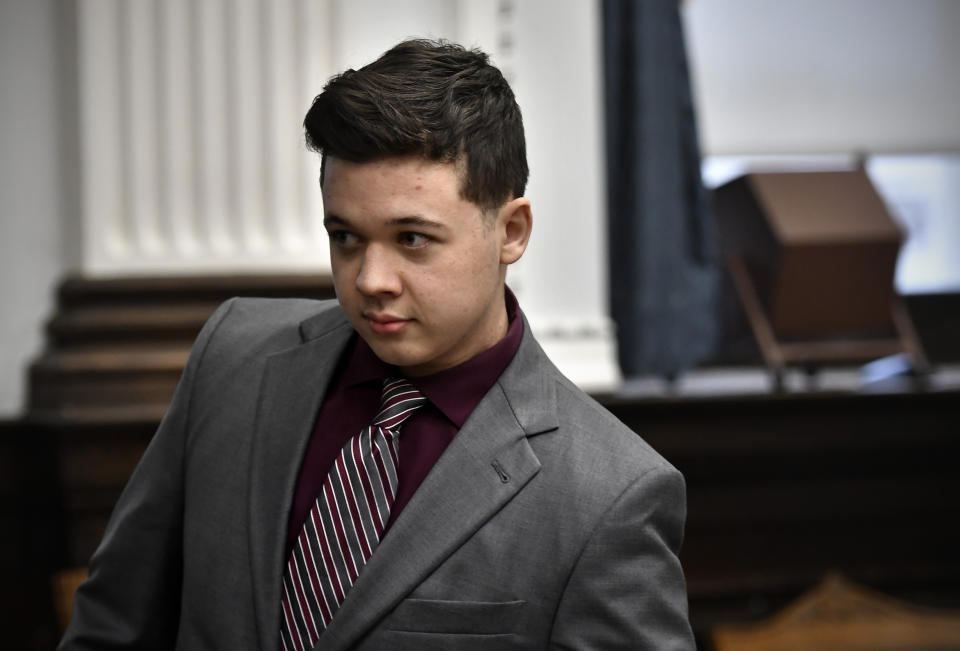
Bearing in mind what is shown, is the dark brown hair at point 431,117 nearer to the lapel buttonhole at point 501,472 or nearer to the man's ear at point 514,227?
the man's ear at point 514,227

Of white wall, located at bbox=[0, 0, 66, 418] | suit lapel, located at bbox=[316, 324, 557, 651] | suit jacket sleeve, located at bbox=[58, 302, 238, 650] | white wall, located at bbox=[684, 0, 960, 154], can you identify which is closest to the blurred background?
white wall, located at bbox=[0, 0, 66, 418]

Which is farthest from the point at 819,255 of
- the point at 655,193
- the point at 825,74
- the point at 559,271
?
the point at 825,74

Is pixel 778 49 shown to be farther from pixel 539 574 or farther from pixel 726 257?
pixel 539 574

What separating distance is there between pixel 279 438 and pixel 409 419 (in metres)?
0.15

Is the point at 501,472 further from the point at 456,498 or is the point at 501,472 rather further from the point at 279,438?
the point at 279,438

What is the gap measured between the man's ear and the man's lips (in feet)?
0.53

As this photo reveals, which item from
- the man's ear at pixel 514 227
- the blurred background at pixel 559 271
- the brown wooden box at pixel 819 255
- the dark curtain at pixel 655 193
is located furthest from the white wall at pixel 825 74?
the man's ear at pixel 514 227

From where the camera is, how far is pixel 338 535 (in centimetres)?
113

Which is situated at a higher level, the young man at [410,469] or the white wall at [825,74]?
the white wall at [825,74]

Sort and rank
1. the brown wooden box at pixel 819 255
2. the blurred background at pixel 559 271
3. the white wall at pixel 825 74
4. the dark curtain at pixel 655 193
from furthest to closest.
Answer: the white wall at pixel 825 74
the brown wooden box at pixel 819 255
the dark curtain at pixel 655 193
the blurred background at pixel 559 271

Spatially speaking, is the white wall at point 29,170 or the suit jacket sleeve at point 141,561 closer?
the suit jacket sleeve at point 141,561

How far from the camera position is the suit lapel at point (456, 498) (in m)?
1.08

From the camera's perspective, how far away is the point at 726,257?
10.8 ft

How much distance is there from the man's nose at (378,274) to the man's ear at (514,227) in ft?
0.50
